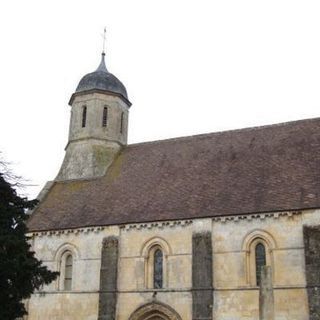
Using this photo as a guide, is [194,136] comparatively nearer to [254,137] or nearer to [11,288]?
[254,137]

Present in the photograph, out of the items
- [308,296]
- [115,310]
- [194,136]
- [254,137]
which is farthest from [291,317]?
[194,136]

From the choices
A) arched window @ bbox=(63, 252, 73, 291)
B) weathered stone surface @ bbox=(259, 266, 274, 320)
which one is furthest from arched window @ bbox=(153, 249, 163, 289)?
weathered stone surface @ bbox=(259, 266, 274, 320)

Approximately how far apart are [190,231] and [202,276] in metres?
2.29

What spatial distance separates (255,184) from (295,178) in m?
1.95

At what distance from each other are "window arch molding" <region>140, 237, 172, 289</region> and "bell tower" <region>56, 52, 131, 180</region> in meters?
Result: 7.76

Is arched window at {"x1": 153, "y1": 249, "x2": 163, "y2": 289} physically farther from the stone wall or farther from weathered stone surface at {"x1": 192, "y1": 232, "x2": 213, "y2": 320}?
weathered stone surface at {"x1": 192, "y1": 232, "x2": 213, "y2": 320}

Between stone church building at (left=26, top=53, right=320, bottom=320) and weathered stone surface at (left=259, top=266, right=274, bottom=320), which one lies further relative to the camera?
stone church building at (left=26, top=53, right=320, bottom=320)

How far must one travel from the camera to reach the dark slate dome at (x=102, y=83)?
114ft

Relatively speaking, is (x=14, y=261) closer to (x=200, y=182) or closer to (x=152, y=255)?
(x=152, y=255)

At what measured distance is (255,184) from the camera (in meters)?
25.7

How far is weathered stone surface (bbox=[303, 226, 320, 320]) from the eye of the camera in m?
21.2

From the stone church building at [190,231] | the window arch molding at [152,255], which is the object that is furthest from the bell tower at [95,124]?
the window arch molding at [152,255]

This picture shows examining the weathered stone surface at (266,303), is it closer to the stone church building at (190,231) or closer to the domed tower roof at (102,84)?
the stone church building at (190,231)

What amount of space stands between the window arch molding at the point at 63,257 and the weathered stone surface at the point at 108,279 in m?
1.85
